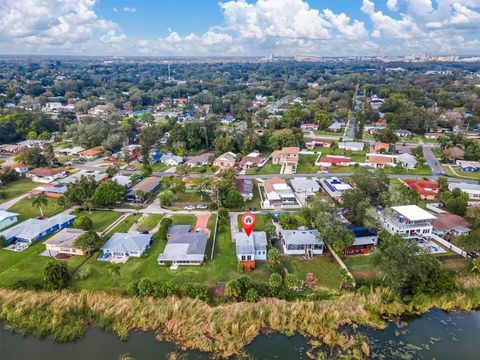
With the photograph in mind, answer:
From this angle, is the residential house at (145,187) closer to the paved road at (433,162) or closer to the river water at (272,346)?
the river water at (272,346)

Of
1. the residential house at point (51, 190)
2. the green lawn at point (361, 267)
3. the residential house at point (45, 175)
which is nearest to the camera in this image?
the green lawn at point (361, 267)

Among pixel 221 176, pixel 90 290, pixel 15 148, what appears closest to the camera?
pixel 90 290

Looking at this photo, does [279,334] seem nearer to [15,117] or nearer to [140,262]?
[140,262]

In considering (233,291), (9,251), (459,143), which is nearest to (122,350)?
(233,291)

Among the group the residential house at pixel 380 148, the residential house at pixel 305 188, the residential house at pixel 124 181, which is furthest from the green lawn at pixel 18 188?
the residential house at pixel 380 148

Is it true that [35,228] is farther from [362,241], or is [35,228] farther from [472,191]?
[472,191]

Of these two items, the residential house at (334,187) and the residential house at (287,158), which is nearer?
the residential house at (334,187)

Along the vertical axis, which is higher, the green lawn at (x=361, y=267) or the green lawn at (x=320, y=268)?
the green lawn at (x=361, y=267)
